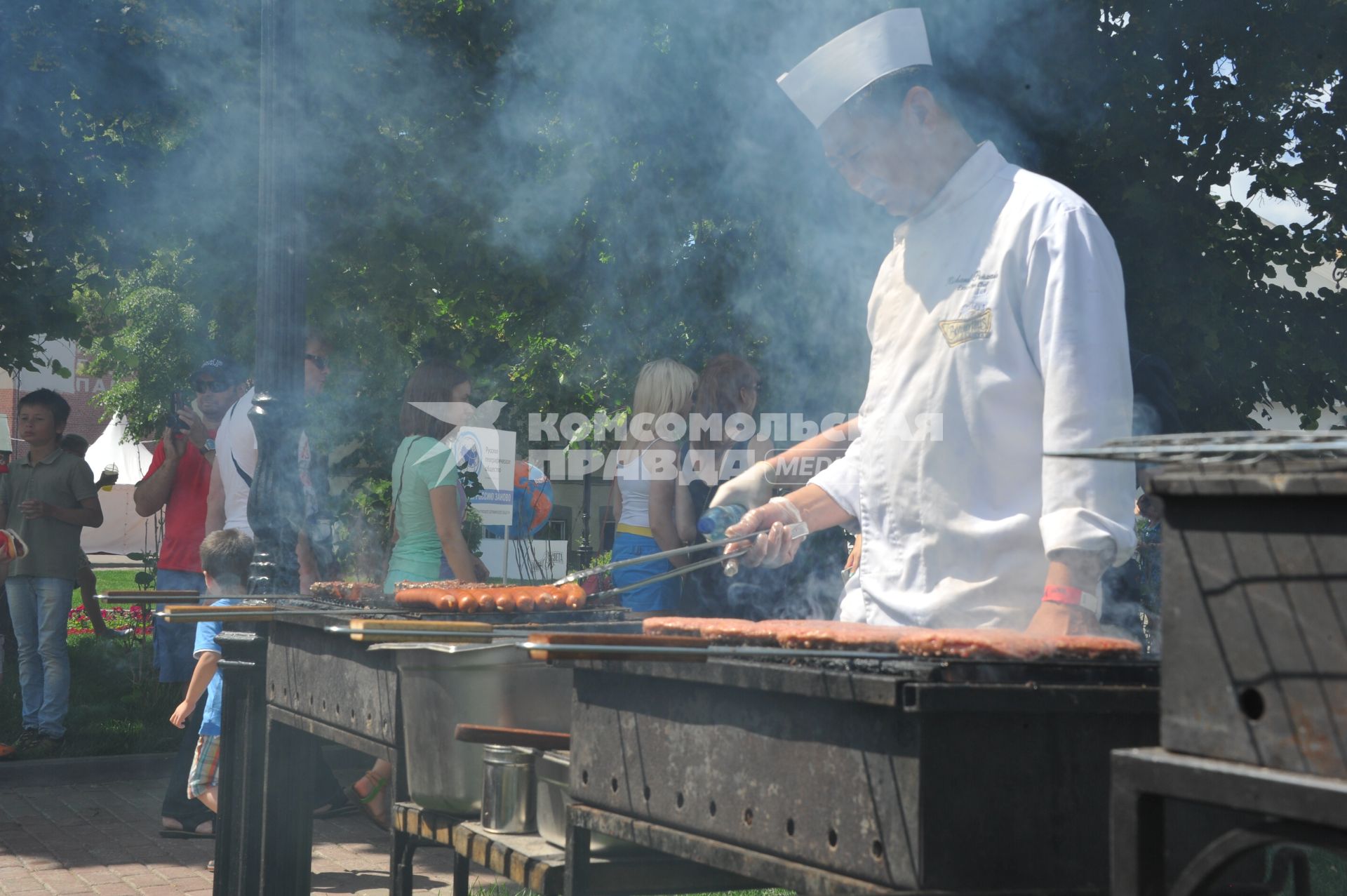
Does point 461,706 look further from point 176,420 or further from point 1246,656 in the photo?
point 176,420

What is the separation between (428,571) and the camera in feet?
17.2

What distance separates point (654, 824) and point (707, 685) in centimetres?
28

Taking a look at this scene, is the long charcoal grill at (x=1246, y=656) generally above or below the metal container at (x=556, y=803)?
above

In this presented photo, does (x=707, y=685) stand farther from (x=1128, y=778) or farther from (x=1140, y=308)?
(x=1140, y=308)

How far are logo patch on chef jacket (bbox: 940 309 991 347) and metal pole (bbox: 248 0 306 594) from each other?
289cm

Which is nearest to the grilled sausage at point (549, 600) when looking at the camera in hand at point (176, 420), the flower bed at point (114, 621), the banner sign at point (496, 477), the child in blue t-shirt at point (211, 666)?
the child in blue t-shirt at point (211, 666)

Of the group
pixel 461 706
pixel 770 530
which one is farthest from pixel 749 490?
pixel 461 706

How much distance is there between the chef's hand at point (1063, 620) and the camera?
2.10m

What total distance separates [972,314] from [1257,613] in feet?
4.67

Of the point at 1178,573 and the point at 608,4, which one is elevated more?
the point at 608,4

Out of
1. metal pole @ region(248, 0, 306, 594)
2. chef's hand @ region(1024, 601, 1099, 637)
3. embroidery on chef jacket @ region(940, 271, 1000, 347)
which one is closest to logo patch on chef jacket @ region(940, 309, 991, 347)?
embroidery on chef jacket @ region(940, 271, 1000, 347)

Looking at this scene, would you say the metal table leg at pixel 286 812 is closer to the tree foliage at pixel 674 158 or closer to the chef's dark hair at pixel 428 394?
the chef's dark hair at pixel 428 394

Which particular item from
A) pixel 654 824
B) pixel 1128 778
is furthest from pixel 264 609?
pixel 1128 778

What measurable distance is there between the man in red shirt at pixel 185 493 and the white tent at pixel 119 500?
38.9ft
